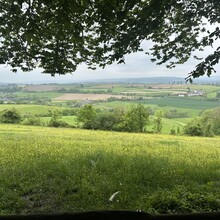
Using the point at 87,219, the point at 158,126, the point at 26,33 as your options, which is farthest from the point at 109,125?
the point at 87,219

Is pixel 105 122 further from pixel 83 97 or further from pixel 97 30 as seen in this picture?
pixel 97 30

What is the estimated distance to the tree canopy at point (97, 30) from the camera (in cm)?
1088

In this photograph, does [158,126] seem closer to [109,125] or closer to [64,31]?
[109,125]

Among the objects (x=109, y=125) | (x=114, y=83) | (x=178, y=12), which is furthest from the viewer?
(x=114, y=83)

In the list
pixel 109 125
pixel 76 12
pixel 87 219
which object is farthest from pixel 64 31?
pixel 109 125

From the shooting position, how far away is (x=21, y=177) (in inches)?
442

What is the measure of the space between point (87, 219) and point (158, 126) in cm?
9410

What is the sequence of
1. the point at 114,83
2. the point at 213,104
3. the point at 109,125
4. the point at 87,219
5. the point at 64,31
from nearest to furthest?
Result: the point at 87,219 → the point at 64,31 → the point at 109,125 → the point at 213,104 → the point at 114,83

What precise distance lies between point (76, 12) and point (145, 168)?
21.0ft

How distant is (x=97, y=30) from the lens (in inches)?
473

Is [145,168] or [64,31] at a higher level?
[64,31]

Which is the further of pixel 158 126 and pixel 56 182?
pixel 158 126

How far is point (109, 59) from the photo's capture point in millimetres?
12891

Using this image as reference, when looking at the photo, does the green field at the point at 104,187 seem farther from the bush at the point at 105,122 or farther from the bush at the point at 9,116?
the bush at the point at 9,116
